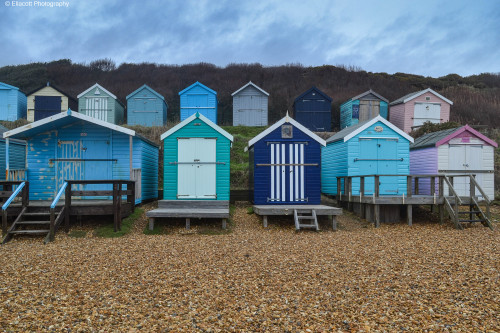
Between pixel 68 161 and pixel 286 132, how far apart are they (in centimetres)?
724

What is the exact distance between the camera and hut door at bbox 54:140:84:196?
40.8 feet

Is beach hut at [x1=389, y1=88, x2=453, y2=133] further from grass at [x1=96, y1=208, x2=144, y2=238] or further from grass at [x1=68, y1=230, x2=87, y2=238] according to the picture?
grass at [x1=68, y1=230, x2=87, y2=238]

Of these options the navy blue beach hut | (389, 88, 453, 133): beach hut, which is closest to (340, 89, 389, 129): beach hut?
(389, 88, 453, 133): beach hut

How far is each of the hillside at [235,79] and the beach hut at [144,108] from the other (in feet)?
35.5

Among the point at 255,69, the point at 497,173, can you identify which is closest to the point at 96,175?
the point at 497,173

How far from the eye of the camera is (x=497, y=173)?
19.0 metres

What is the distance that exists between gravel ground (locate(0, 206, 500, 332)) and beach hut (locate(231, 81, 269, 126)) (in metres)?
18.3

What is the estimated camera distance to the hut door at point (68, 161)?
1242 centimetres

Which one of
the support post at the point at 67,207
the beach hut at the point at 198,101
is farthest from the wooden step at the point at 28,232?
the beach hut at the point at 198,101

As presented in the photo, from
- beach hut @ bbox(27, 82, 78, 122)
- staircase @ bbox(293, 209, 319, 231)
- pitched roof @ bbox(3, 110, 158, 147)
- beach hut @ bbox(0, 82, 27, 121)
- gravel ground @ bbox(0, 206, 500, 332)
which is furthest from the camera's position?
beach hut @ bbox(0, 82, 27, 121)

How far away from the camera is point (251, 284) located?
18.7ft

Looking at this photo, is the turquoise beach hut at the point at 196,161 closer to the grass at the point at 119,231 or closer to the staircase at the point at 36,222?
the grass at the point at 119,231

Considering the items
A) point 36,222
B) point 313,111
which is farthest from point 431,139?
point 36,222

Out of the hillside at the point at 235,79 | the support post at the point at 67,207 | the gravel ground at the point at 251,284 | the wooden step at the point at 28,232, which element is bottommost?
the gravel ground at the point at 251,284
